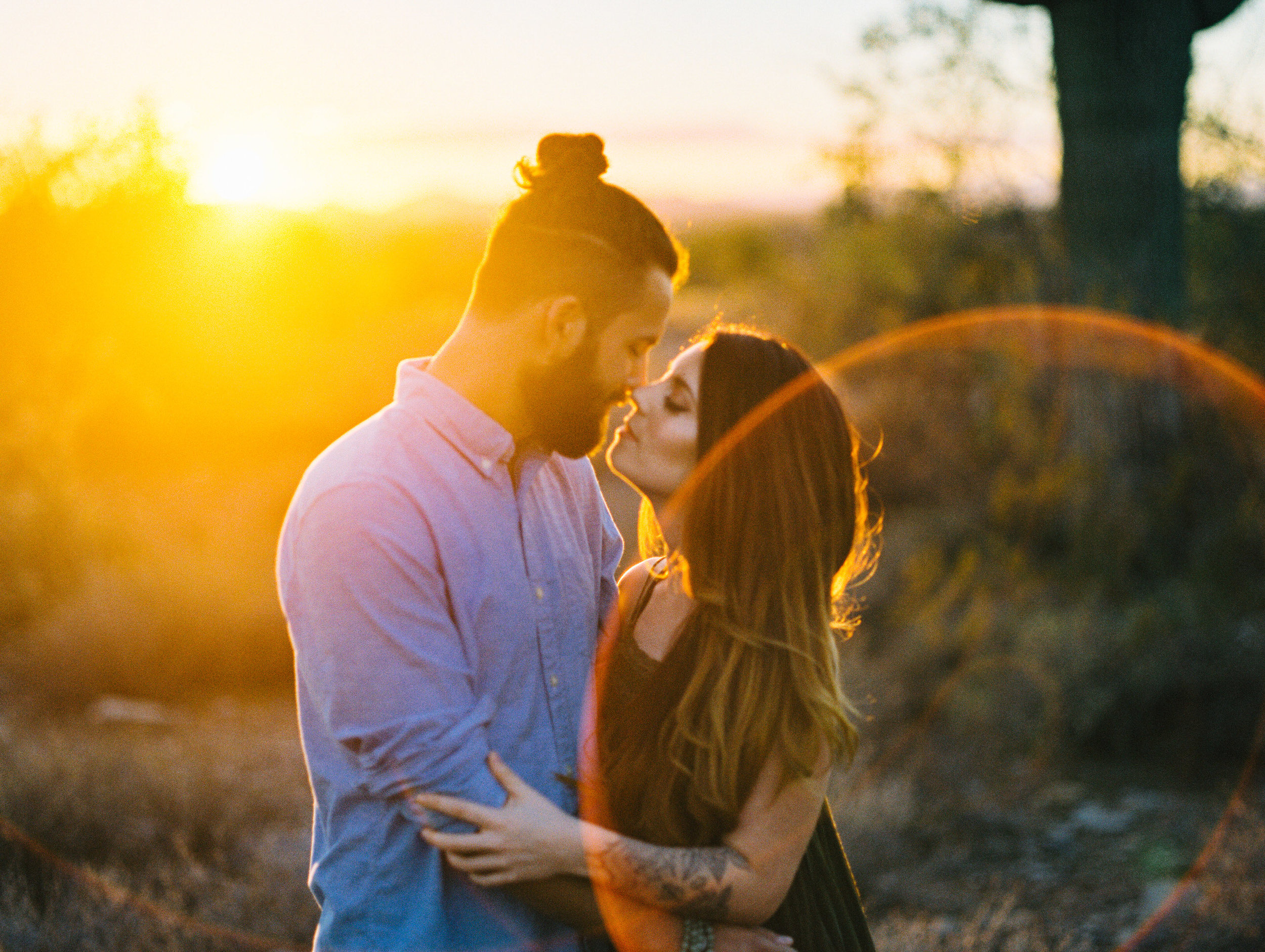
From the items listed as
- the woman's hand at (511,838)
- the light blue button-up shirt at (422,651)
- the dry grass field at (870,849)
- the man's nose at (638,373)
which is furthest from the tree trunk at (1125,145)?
the woman's hand at (511,838)

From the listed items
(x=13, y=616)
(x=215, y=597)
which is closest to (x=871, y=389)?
(x=215, y=597)

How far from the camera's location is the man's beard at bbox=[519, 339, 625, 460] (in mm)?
2021

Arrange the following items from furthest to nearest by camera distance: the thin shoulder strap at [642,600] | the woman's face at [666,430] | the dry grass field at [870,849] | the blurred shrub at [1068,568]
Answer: the blurred shrub at [1068,568]
the dry grass field at [870,849]
the thin shoulder strap at [642,600]
the woman's face at [666,430]

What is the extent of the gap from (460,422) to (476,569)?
31 cm

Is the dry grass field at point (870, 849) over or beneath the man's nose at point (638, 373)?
beneath

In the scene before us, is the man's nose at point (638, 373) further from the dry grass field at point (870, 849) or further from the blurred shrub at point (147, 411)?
the dry grass field at point (870, 849)

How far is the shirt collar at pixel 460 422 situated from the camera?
6.20 feet

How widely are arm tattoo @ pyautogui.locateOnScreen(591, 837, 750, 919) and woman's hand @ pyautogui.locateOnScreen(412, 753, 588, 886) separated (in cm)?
8

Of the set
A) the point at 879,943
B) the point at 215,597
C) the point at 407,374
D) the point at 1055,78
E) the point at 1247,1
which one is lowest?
the point at 879,943

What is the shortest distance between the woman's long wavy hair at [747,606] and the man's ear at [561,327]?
315 millimetres

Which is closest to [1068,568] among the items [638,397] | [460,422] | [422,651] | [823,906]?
[823,906]

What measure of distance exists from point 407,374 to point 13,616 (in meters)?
7.42

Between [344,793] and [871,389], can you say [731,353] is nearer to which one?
[344,793]

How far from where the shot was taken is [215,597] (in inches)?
276
